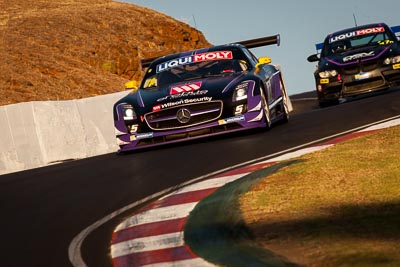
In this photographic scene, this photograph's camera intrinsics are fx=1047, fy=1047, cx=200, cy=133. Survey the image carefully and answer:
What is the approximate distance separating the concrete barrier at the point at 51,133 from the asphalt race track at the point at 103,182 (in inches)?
118

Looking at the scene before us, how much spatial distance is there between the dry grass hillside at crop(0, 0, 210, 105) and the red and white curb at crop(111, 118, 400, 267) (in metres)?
27.3

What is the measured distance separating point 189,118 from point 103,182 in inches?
112

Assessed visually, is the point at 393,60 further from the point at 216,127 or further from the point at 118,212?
the point at 118,212

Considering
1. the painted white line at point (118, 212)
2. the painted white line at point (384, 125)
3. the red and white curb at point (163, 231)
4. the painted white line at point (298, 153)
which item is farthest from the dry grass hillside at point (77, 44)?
the red and white curb at point (163, 231)

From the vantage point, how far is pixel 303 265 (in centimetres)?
507

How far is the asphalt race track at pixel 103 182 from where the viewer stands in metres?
6.88

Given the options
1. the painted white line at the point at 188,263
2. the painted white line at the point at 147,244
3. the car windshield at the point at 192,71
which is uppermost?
the car windshield at the point at 192,71

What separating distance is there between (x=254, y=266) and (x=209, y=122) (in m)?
7.45

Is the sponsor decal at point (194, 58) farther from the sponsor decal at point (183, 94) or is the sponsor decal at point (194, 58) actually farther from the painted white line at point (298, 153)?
the painted white line at point (298, 153)

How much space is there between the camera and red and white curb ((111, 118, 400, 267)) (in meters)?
5.91

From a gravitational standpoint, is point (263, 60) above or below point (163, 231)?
above

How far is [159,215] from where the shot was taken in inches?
294

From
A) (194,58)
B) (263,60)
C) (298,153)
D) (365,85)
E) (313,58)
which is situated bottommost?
(365,85)

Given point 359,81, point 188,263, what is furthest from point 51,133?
point 188,263
